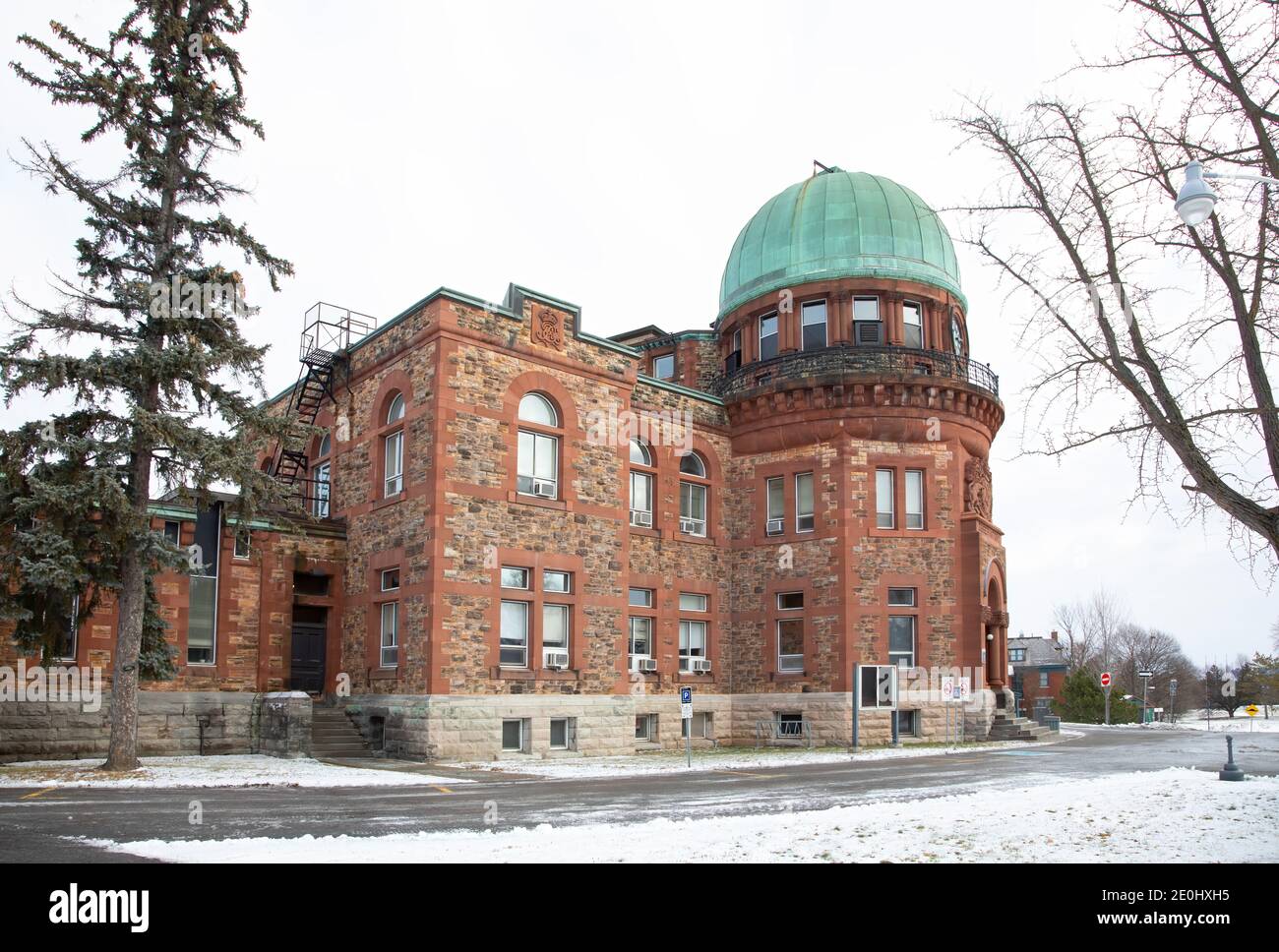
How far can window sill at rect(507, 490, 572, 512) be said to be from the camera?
26.5 m

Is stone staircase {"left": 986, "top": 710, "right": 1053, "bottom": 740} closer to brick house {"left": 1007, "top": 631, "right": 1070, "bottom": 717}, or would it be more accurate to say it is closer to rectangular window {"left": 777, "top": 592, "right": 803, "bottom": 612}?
rectangular window {"left": 777, "top": 592, "right": 803, "bottom": 612}

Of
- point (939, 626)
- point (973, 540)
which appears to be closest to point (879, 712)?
point (939, 626)

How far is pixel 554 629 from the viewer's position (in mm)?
27438

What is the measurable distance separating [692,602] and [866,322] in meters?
10.3

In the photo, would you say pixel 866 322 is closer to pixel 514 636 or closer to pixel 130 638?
pixel 514 636

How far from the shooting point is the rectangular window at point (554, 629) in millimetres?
27078

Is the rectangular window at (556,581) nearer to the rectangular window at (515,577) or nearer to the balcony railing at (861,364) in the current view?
the rectangular window at (515,577)

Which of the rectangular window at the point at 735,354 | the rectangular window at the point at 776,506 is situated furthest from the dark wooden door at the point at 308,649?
the rectangular window at the point at 735,354

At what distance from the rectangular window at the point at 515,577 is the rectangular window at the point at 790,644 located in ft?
30.7

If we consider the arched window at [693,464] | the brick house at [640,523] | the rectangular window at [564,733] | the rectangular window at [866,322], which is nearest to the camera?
the brick house at [640,523]

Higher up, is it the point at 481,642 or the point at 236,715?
the point at 481,642

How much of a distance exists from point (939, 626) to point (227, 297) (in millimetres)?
21449

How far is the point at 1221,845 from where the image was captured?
1026 centimetres

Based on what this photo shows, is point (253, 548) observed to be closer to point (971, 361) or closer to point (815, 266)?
point (815, 266)
